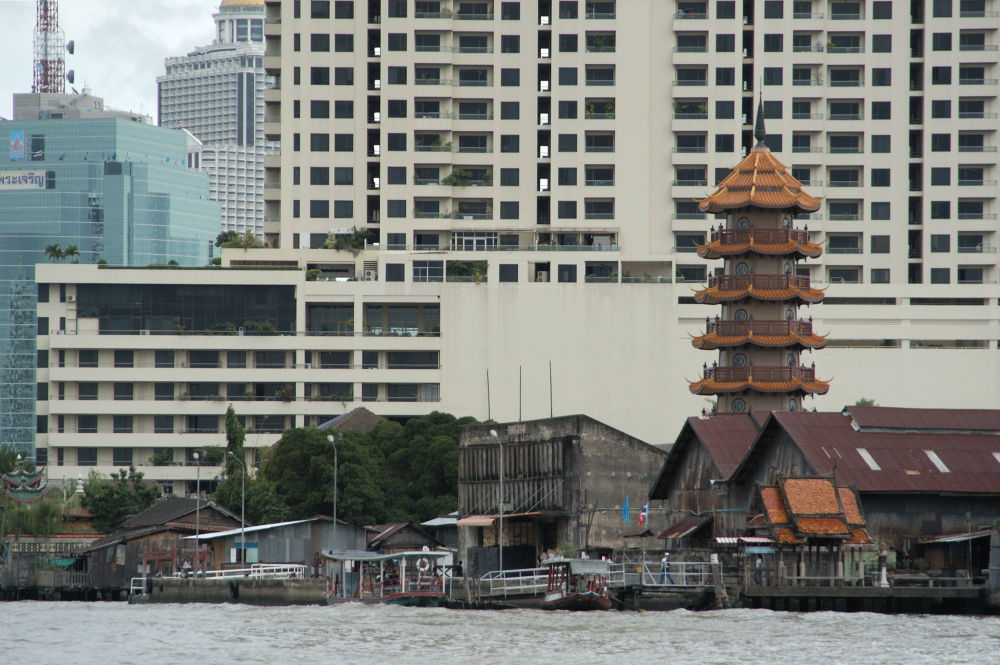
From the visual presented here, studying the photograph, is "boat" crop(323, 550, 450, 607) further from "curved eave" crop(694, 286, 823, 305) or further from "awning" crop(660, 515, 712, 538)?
"curved eave" crop(694, 286, 823, 305)

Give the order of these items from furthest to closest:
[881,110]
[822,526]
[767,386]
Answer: [881,110] → [767,386] → [822,526]

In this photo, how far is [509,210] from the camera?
166 metres

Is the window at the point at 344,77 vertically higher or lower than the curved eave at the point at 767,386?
higher

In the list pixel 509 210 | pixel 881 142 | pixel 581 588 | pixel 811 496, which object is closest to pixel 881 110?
pixel 881 142

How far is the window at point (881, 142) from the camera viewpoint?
546 ft

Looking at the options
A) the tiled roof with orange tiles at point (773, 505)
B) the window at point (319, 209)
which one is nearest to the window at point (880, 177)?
the window at point (319, 209)

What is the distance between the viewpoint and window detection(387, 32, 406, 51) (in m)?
164

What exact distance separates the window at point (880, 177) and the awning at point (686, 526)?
270 feet

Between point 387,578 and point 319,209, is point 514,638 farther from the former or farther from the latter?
→ point 319,209

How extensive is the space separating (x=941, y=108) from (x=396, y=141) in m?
51.7

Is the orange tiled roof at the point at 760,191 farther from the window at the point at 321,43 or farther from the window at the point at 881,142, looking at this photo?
the window at the point at 321,43

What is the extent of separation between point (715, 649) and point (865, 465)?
25021mm

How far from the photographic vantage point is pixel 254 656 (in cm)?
6094

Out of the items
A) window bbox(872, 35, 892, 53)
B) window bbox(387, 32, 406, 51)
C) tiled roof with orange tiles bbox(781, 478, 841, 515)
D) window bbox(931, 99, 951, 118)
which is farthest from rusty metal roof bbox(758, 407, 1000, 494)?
window bbox(387, 32, 406, 51)
